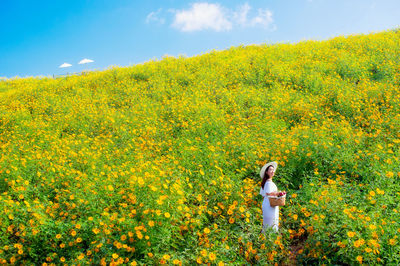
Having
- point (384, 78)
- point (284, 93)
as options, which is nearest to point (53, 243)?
point (284, 93)

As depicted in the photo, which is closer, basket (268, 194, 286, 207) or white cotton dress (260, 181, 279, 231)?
basket (268, 194, 286, 207)

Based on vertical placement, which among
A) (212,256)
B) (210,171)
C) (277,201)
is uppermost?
(210,171)

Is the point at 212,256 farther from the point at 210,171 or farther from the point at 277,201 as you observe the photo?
the point at 210,171

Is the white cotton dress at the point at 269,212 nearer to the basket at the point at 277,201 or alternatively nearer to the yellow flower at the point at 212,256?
the basket at the point at 277,201

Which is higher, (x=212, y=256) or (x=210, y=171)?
(x=210, y=171)

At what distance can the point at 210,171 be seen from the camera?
17.3ft

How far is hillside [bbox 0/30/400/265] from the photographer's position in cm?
349

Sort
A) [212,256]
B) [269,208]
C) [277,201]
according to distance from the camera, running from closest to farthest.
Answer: [212,256] < [277,201] < [269,208]

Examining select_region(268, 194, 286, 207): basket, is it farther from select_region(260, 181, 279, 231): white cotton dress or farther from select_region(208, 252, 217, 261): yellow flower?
select_region(208, 252, 217, 261): yellow flower

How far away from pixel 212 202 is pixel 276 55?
39.7 ft

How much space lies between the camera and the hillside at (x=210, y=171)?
349 centimetres

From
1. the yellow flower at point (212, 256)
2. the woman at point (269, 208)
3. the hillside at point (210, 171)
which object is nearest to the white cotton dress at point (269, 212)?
the woman at point (269, 208)

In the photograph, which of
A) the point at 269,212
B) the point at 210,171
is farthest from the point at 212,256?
the point at 210,171

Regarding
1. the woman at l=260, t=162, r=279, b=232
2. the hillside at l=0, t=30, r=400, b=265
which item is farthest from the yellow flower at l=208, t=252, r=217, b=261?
the woman at l=260, t=162, r=279, b=232
